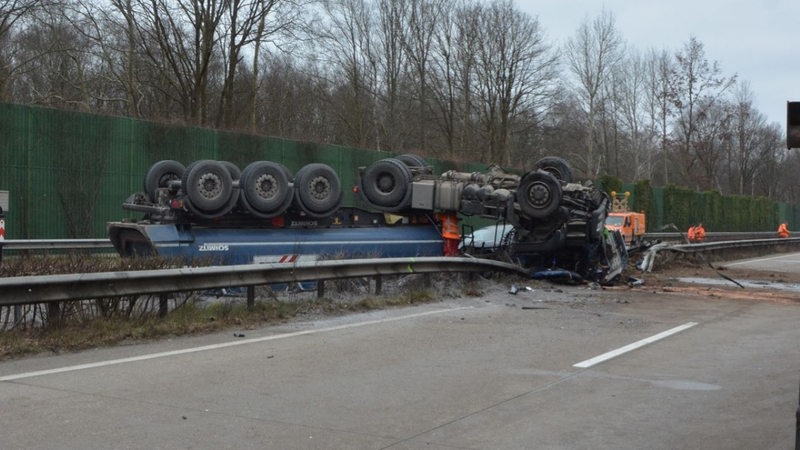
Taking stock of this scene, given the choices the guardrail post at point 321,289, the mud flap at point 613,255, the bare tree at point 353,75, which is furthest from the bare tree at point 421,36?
the guardrail post at point 321,289

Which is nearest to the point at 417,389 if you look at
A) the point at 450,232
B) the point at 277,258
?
the point at 277,258

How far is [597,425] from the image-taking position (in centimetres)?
623

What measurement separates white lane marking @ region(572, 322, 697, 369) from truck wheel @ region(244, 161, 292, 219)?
6648mm

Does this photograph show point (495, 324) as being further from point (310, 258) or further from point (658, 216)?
point (658, 216)

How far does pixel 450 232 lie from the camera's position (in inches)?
663

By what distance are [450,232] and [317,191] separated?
10.8ft

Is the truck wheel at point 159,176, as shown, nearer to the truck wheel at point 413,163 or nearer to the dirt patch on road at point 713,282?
the truck wheel at point 413,163

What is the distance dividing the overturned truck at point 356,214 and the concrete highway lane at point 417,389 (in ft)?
10.7

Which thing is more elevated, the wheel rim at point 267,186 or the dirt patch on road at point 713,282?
the wheel rim at point 267,186

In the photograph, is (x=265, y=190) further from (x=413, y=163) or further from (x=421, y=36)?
(x=421, y=36)

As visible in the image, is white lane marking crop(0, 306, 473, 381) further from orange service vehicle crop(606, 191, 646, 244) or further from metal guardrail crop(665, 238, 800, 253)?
orange service vehicle crop(606, 191, 646, 244)

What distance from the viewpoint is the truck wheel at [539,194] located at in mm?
16438

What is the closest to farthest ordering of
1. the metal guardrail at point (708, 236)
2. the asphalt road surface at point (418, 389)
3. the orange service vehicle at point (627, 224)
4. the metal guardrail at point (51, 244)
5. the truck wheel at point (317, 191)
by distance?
the asphalt road surface at point (418, 389), the truck wheel at point (317, 191), the metal guardrail at point (51, 244), the orange service vehicle at point (627, 224), the metal guardrail at point (708, 236)

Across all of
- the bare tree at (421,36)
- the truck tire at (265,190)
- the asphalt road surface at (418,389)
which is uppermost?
the bare tree at (421,36)
